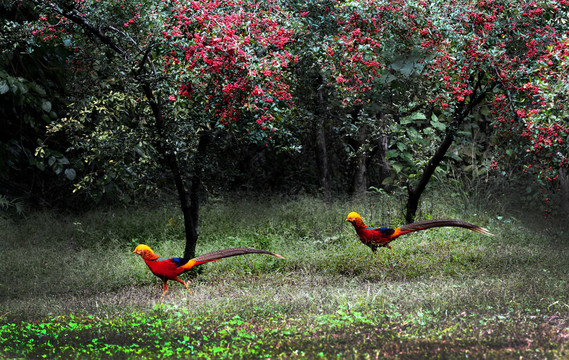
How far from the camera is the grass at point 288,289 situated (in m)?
3.76

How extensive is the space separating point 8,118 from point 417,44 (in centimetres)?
665

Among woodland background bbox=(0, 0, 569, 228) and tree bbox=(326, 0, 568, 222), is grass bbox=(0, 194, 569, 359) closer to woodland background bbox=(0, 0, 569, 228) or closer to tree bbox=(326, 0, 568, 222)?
woodland background bbox=(0, 0, 569, 228)

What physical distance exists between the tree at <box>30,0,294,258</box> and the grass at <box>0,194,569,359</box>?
1244 millimetres

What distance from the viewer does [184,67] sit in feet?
17.3

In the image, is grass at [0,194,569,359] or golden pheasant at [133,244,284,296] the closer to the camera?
grass at [0,194,569,359]

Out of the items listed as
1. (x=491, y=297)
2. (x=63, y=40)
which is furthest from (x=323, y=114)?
(x=491, y=297)

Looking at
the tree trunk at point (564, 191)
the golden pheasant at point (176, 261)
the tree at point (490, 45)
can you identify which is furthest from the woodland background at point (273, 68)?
the tree trunk at point (564, 191)

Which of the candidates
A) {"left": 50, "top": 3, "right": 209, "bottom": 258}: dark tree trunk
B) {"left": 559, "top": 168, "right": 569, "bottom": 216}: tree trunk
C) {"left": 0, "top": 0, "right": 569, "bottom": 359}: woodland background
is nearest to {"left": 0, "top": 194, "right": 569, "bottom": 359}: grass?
{"left": 0, "top": 0, "right": 569, "bottom": 359}: woodland background

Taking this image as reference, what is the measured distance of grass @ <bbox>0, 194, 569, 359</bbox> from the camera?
376cm

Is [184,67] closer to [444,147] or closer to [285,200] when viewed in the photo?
[444,147]

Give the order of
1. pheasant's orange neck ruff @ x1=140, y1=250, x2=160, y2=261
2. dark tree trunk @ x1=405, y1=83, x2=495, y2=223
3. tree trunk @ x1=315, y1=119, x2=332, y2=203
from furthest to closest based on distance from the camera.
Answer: tree trunk @ x1=315, y1=119, x2=332, y2=203, dark tree trunk @ x1=405, y1=83, x2=495, y2=223, pheasant's orange neck ruff @ x1=140, y1=250, x2=160, y2=261

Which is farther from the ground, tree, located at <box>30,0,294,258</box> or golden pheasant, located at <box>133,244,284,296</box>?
tree, located at <box>30,0,294,258</box>

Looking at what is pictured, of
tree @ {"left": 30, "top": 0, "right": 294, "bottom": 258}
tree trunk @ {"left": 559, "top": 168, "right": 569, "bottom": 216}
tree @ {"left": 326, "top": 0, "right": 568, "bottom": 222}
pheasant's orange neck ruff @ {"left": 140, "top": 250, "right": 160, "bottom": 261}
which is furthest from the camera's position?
tree trunk @ {"left": 559, "top": 168, "right": 569, "bottom": 216}

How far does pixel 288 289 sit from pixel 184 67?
2221 millimetres
